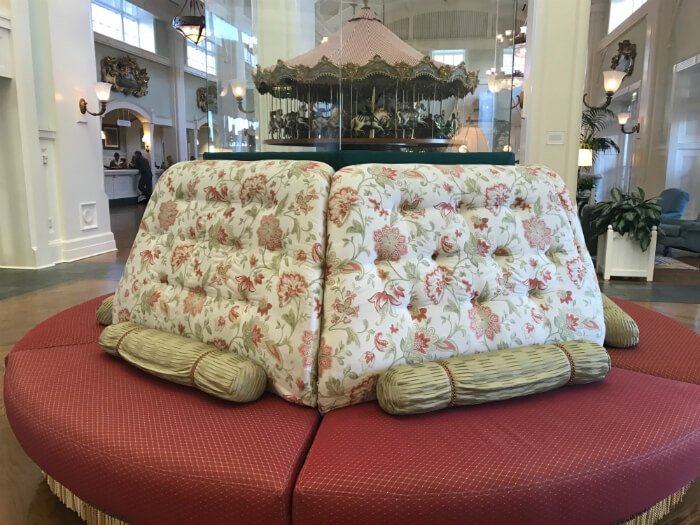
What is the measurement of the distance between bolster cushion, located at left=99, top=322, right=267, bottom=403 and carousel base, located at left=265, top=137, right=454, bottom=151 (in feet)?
4.39

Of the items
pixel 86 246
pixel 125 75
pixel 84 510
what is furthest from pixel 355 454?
pixel 125 75

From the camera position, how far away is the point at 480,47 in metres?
2.94

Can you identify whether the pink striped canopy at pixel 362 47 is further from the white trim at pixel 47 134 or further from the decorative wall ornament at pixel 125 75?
the decorative wall ornament at pixel 125 75

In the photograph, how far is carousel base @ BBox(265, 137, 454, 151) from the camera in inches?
102

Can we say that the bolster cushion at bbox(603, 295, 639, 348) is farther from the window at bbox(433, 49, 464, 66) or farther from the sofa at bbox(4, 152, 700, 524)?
the window at bbox(433, 49, 464, 66)

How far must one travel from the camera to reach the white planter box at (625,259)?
4.97 metres

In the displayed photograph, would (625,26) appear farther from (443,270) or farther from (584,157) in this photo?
(443,270)

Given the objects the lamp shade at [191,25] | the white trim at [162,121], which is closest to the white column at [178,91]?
the white trim at [162,121]

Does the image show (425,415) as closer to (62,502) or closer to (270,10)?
(62,502)

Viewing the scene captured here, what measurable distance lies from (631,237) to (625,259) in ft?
0.70

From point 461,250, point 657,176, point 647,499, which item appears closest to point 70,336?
point 461,250

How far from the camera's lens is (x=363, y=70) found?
256 cm

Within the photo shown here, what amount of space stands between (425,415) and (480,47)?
2.33 metres

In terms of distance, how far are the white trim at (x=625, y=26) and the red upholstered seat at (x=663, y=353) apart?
31.8 ft
